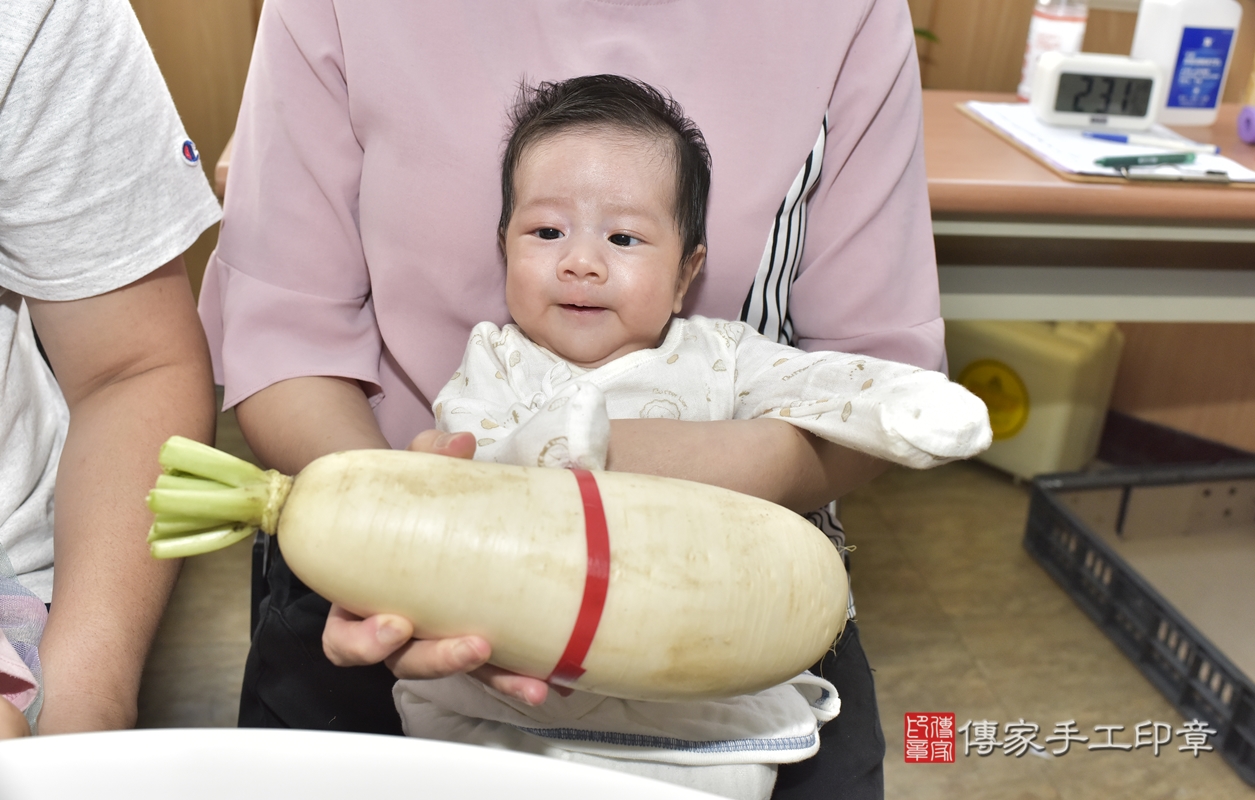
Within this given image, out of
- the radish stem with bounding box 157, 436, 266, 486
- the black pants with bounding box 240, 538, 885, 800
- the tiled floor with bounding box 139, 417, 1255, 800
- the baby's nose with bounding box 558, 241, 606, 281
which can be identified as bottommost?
the tiled floor with bounding box 139, 417, 1255, 800

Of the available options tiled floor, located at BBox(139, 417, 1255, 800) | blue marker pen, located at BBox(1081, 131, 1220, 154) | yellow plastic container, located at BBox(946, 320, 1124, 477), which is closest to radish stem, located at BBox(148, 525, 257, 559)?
tiled floor, located at BBox(139, 417, 1255, 800)

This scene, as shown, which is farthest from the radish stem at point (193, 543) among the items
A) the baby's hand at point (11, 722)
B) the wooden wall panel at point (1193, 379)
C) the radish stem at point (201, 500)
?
the wooden wall panel at point (1193, 379)

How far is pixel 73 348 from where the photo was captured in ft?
2.88

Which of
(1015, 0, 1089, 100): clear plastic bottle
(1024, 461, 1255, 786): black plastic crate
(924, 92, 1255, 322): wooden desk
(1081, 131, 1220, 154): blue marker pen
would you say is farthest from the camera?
(1015, 0, 1089, 100): clear plastic bottle

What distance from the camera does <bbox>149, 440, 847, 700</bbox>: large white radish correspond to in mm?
573

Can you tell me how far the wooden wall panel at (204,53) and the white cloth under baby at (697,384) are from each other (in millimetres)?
1377

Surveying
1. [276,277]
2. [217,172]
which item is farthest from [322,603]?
[217,172]

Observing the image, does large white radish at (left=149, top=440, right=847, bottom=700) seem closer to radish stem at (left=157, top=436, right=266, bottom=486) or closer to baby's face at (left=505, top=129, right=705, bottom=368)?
radish stem at (left=157, top=436, right=266, bottom=486)

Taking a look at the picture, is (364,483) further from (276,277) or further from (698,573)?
(276,277)

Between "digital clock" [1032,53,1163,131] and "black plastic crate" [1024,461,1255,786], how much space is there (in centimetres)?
76

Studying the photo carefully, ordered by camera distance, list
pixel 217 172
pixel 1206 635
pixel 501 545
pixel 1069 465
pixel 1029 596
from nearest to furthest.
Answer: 1. pixel 501 545
2. pixel 217 172
3. pixel 1206 635
4. pixel 1029 596
5. pixel 1069 465

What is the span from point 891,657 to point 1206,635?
1.84 feet

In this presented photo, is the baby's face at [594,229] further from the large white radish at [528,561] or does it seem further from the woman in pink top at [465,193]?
the large white radish at [528,561]

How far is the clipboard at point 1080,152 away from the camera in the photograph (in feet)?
4.60
